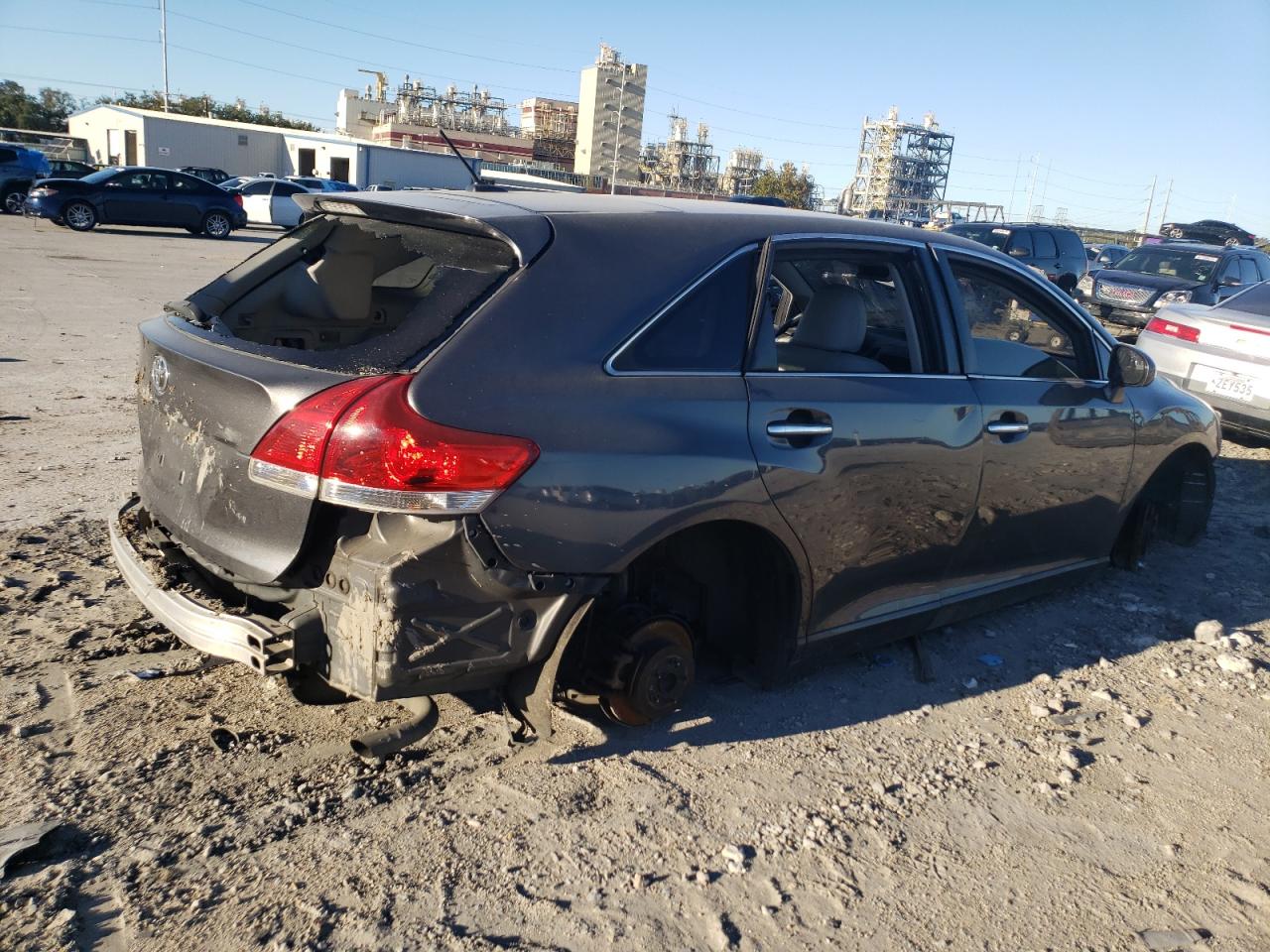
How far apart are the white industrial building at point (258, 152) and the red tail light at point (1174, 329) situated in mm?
46336

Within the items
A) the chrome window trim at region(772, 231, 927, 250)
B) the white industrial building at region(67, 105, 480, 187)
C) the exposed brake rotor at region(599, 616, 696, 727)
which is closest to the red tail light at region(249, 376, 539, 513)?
the exposed brake rotor at region(599, 616, 696, 727)

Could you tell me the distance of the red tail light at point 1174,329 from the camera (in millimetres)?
8273

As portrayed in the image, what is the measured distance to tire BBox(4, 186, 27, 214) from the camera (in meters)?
28.5

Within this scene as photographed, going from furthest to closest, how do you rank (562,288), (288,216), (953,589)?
(288,216) → (953,589) → (562,288)

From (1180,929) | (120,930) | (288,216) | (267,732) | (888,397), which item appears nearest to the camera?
(120,930)

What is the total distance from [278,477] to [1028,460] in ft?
9.82

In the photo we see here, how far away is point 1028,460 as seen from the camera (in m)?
4.11

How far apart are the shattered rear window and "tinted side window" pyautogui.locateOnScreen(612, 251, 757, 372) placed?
476 mm

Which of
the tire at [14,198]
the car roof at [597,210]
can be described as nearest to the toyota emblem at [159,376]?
the car roof at [597,210]

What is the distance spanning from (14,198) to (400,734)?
32276 mm

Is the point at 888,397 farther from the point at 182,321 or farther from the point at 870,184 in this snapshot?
the point at 870,184

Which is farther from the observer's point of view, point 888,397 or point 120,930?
point 888,397

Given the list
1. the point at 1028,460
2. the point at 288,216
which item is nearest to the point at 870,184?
the point at 288,216

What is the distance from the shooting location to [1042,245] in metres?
19.3
